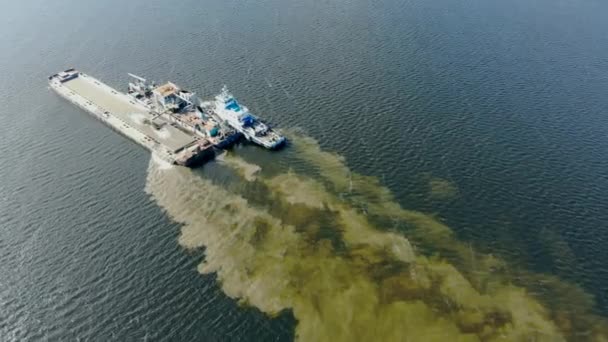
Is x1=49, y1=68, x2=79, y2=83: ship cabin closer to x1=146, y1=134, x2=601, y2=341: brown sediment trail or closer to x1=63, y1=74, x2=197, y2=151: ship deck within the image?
x1=63, y1=74, x2=197, y2=151: ship deck

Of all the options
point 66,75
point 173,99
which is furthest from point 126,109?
point 66,75

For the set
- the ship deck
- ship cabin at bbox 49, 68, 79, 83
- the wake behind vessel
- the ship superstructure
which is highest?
the wake behind vessel

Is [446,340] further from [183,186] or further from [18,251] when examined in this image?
[18,251]

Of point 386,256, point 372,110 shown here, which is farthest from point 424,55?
point 386,256

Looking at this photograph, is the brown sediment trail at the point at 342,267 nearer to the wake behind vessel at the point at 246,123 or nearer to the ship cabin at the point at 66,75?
the wake behind vessel at the point at 246,123

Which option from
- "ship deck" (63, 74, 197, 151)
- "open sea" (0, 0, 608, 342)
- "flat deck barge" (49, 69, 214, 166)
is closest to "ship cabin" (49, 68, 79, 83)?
"flat deck barge" (49, 69, 214, 166)

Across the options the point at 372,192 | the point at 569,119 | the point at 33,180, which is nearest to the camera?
the point at 372,192
